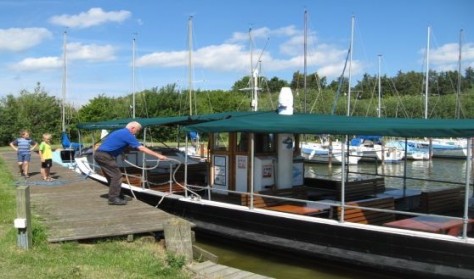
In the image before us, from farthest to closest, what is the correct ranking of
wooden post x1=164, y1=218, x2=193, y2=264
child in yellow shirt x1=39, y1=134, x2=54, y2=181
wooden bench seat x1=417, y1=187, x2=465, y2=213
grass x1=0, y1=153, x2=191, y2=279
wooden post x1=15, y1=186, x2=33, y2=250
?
child in yellow shirt x1=39, y1=134, x2=54, y2=181, wooden bench seat x1=417, y1=187, x2=465, y2=213, wooden post x1=164, y1=218, x2=193, y2=264, wooden post x1=15, y1=186, x2=33, y2=250, grass x1=0, y1=153, x2=191, y2=279

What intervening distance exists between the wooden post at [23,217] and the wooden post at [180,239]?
6.89ft

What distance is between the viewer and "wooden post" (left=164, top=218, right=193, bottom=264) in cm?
777

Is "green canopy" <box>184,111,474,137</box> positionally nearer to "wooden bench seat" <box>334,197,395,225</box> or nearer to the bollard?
"wooden bench seat" <box>334,197,395,225</box>

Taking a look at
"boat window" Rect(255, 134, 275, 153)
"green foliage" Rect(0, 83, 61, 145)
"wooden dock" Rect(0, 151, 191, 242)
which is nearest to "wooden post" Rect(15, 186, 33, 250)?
"wooden dock" Rect(0, 151, 191, 242)

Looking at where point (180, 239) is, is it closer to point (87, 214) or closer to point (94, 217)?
point (94, 217)

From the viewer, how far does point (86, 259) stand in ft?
24.3

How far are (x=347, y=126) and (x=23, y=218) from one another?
5.13m

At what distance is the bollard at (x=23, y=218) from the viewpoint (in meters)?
7.52

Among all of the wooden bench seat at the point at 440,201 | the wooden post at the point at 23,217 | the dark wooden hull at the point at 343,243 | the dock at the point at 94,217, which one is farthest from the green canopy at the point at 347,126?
the wooden post at the point at 23,217

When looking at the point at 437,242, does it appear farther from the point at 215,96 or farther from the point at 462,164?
the point at 215,96

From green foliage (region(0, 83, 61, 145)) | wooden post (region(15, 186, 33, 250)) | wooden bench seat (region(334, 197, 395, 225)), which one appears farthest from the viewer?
green foliage (region(0, 83, 61, 145))

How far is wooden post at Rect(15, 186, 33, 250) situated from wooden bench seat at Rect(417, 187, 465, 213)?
7425 mm

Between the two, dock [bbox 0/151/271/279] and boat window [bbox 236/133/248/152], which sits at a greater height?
boat window [bbox 236/133/248/152]

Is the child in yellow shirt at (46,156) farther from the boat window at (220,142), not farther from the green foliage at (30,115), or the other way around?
the green foliage at (30,115)
